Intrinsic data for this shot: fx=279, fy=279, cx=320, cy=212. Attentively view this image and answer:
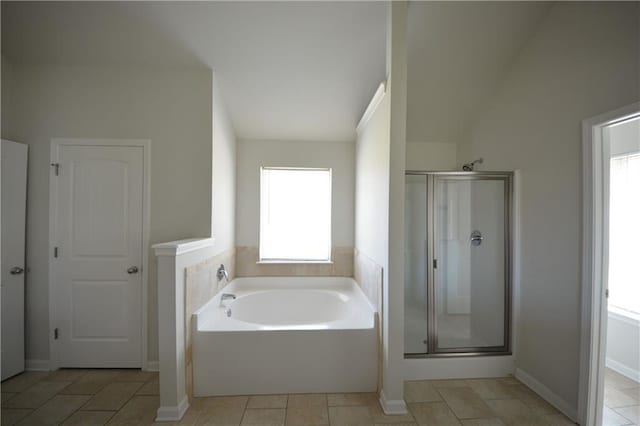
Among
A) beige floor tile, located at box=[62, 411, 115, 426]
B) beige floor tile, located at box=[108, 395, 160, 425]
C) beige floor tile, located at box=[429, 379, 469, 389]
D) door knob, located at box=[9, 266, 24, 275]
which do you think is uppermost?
door knob, located at box=[9, 266, 24, 275]

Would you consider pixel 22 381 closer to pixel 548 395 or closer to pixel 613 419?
pixel 548 395

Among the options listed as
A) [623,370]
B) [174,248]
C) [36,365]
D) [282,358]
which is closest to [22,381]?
[36,365]

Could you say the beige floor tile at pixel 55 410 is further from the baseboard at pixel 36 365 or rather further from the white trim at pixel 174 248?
the white trim at pixel 174 248

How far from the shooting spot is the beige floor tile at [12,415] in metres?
1.82

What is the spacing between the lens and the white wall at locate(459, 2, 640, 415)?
5.53 ft

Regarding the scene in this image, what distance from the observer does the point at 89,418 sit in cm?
185

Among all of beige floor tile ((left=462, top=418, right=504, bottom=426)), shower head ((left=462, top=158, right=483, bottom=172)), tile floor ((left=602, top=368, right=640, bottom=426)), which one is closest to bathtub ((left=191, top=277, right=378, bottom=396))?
beige floor tile ((left=462, top=418, right=504, bottom=426))

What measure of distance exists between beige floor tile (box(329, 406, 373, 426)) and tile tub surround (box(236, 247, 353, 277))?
1565 millimetres

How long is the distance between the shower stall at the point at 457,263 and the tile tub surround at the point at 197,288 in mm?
1756

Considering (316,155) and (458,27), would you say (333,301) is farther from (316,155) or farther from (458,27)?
(458,27)

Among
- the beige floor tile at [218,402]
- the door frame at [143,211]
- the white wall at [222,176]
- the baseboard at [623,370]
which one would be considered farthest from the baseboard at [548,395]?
the door frame at [143,211]

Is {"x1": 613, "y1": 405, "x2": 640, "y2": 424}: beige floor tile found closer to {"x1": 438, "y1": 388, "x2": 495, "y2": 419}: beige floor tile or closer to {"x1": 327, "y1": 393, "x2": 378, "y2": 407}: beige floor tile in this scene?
{"x1": 438, "y1": 388, "x2": 495, "y2": 419}: beige floor tile

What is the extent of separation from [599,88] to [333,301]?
2.67 m

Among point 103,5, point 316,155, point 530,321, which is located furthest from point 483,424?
point 103,5
